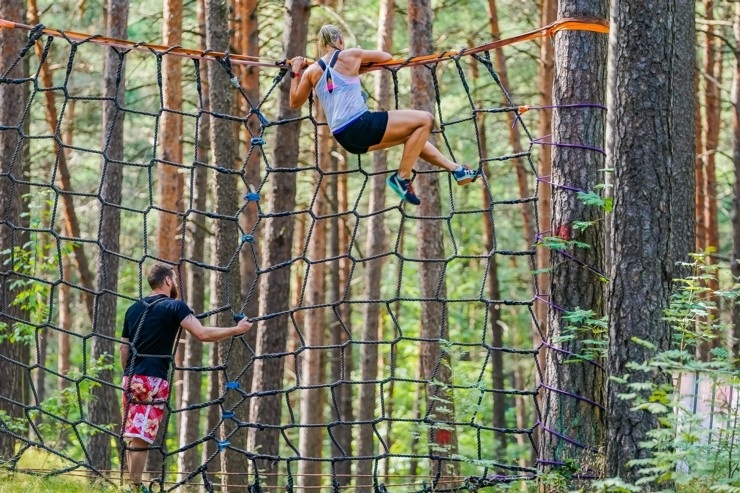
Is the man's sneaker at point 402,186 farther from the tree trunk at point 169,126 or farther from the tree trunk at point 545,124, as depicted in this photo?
the tree trunk at point 545,124

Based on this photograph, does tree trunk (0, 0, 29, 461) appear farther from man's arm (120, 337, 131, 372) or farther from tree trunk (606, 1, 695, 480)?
tree trunk (606, 1, 695, 480)

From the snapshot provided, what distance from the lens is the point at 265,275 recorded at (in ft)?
30.3

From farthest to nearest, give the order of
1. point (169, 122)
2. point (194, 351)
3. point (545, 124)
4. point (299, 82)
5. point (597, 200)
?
point (545, 124) < point (194, 351) < point (169, 122) < point (299, 82) < point (597, 200)

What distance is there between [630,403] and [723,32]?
11.4 metres

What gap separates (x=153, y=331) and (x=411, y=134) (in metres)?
Answer: 1.66

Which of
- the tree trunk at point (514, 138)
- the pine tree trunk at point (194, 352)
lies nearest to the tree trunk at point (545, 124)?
the tree trunk at point (514, 138)


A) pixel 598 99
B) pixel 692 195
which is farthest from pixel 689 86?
pixel 598 99

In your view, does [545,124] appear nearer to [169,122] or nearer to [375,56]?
[169,122]

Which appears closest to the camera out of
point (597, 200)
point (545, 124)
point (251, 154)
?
point (597, 200)

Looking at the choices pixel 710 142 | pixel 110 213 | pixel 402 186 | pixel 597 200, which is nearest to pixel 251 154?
pixel 110 213

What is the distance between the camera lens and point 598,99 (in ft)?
16.7

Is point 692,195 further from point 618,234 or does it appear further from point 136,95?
point 136,95

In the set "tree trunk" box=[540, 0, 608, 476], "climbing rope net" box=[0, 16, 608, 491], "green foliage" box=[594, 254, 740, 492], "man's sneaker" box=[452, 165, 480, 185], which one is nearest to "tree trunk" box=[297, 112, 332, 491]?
"climbing rope net" box=[0, 16, 608, 491]

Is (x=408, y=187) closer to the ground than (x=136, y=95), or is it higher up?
closer to the ground
